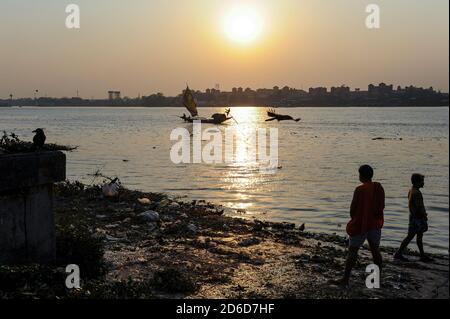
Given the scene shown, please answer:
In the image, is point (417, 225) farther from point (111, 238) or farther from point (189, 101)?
point (189, 101)

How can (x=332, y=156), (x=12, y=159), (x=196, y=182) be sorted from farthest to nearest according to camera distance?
1. (x=332, y=156)
2. (x=196, y=182)
3. (x=12, y=159)

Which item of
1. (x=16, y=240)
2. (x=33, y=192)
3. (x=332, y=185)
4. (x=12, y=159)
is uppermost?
(x=12, y=159)

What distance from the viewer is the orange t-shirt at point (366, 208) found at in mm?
7309

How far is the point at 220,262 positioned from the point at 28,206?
3.90 metres

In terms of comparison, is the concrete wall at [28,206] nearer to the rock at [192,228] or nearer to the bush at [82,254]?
the bush at [82,254]

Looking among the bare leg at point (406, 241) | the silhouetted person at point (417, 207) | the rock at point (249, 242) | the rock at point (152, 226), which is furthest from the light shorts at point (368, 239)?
the rock at point (152, 226)

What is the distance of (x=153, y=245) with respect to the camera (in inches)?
403

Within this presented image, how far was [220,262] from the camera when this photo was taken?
9.23 m

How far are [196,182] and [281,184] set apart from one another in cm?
427

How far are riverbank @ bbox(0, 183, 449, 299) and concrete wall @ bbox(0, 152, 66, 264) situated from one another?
1.00 meters

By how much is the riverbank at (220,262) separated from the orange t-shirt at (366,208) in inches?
40.2
